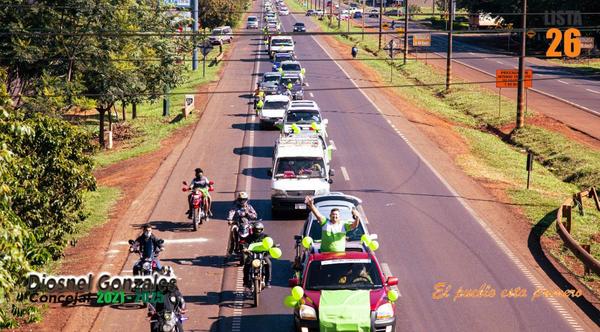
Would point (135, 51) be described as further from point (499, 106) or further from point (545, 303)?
point (545, 303)

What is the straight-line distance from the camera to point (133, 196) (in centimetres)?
3222

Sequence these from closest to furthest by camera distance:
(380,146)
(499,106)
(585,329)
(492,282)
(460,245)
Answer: (585,329) < (492,282) < (460,245) < (380,146) < (499,106)

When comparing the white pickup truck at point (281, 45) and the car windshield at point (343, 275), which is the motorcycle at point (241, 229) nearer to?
the car windshield at point (343, 275)

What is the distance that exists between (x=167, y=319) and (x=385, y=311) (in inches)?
146

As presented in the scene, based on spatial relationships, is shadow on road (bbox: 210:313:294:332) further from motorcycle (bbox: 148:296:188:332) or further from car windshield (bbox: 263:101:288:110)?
car windshield (bbox: 263:101:288:110)

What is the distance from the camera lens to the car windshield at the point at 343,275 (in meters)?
16.8

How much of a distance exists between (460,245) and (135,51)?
2732cm

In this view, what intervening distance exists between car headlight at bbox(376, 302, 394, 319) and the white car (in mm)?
28757

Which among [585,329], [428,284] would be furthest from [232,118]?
[585,329]

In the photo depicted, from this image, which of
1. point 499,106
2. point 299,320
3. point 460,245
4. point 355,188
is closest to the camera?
point 299,320

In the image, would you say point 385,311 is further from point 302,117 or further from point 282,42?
point 282,42

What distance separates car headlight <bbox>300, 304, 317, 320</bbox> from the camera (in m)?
16.2

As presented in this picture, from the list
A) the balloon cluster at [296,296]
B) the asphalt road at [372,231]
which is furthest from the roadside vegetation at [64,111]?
the balloon cluster at [296,296]

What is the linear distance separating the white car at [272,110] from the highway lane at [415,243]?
62cm
